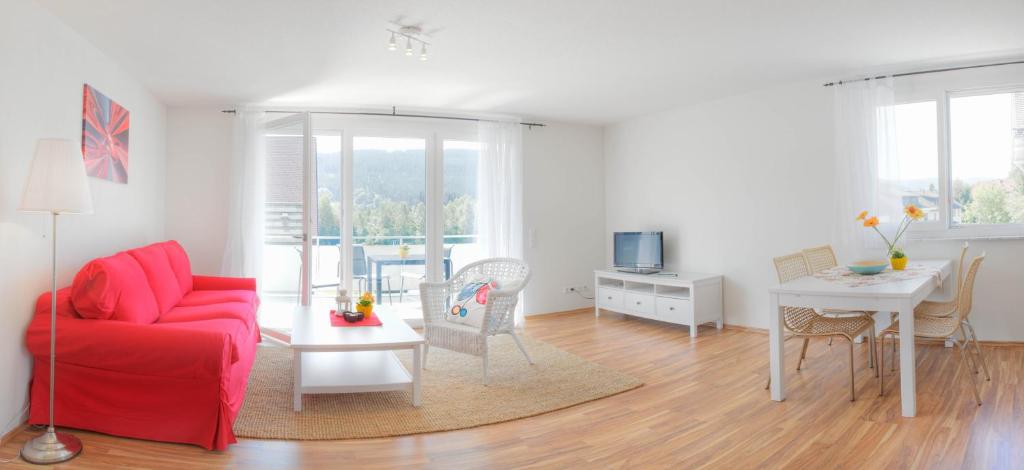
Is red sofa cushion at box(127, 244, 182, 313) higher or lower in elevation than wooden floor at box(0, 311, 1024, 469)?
higher

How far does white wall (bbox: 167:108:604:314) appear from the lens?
5.39 m

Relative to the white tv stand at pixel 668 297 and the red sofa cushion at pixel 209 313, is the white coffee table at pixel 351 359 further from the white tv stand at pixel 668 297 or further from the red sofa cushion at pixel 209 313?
the white tv stand at pixel 668 297

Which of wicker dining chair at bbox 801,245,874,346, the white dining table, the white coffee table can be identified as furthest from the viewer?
wicker dining chair at bbox 801,245,874,346

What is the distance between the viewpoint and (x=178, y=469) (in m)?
2.39

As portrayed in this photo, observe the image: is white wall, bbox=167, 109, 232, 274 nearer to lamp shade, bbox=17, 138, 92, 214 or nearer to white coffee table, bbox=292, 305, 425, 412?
white coffee table, bbox=292, 305, 425, 412

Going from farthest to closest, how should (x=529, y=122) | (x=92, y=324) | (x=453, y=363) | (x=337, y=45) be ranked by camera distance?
(x=529, y=122) < (x=453, y=363) < (x=337, y=45) < (x=92, y=324)

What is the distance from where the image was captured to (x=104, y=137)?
383 centimetres

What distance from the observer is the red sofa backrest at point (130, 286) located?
9.07ft

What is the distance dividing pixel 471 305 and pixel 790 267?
2223 millimetres

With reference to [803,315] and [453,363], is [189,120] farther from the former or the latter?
[803,315]

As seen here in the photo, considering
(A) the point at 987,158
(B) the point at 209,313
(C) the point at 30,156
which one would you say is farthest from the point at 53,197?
(A) the point at 987,158

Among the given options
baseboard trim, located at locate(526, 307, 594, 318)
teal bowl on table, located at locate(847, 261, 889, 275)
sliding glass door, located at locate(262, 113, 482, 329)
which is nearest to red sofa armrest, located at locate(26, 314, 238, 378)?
sliding glass door, located at locate(262, 113, 482, 329)

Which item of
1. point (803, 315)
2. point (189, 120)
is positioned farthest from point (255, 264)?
point (803, 315)

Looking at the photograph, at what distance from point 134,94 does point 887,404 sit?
5655 mm
